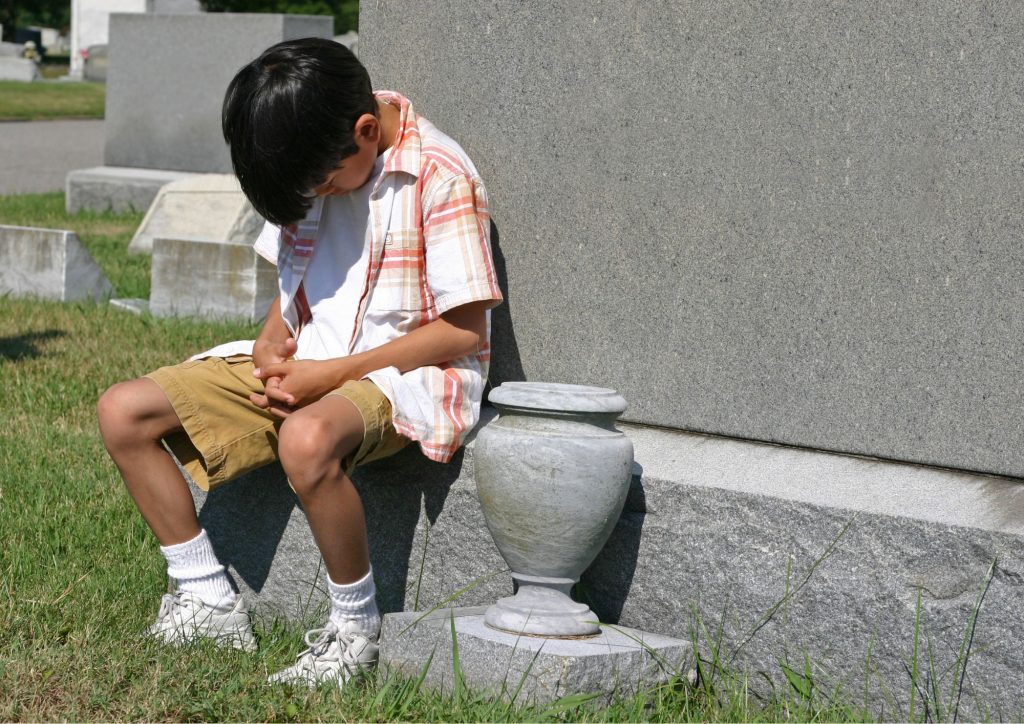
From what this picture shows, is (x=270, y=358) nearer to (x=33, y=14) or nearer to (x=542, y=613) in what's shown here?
(x=542, y=613)

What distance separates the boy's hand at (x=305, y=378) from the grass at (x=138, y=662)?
53 centimetres

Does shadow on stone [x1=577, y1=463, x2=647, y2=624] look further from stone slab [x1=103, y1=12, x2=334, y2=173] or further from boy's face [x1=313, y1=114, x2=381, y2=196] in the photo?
stone slab [x1=103, y1=12, x2=334, y2=173]

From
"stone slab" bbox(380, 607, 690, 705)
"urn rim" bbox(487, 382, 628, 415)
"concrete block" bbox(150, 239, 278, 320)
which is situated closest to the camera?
"stone slab" bbox(380, 607, 690, 705)

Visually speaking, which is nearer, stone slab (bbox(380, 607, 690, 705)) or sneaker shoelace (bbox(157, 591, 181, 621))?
stone slab (bbox(380, 607, 690, 705))

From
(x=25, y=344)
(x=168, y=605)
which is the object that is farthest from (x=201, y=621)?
(x=25, y=344)

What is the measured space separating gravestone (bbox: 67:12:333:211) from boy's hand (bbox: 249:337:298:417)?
7.49 m

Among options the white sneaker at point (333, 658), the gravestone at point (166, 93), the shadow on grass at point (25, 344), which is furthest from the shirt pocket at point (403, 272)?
the gravestone at point (166, 93)

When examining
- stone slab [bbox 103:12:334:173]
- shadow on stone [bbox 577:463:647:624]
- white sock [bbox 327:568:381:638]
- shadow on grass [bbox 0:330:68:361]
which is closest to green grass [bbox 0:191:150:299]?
stone slab [bbox 103:12:334:173]

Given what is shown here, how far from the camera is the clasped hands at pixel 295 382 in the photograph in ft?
9.29

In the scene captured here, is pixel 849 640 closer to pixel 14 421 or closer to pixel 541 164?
pixel 541 164

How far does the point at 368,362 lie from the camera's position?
2848 mm

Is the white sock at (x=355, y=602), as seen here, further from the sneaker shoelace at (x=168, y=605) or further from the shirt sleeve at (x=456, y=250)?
the shirt sleeve at (x=456, y=250)

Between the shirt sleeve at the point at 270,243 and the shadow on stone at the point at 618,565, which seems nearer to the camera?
the shadow on stone at the point at 618,565

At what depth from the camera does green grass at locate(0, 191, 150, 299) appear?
7.24 meters
